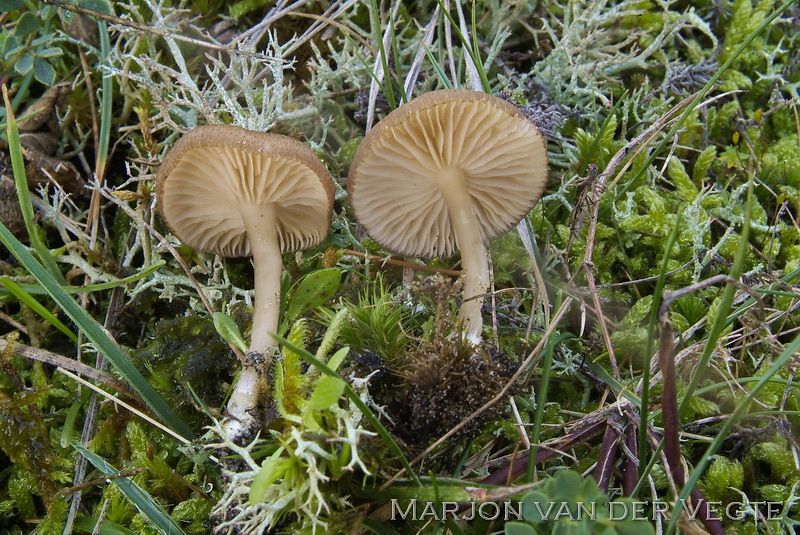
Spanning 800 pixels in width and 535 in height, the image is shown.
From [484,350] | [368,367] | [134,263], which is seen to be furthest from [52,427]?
[484,350]

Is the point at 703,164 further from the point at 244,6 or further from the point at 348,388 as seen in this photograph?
the point at 244,6

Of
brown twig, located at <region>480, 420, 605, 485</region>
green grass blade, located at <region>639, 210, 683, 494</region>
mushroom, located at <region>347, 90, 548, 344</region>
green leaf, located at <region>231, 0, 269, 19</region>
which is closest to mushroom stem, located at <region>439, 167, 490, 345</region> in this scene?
mushroom, located at <region>347, 90, 548, 344</region>

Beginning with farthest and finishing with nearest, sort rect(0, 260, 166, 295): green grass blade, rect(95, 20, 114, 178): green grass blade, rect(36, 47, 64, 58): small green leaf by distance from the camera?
rect(95, 20, 114, 178): green grass blade → rect(36, 47, 64, 58): small green leaf → rect(0, 260, 166, 295): green grass blade

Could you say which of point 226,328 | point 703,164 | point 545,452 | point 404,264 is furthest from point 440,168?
point 703,164

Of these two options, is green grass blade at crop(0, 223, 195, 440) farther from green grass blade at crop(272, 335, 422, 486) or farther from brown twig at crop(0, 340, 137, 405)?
green grass blade at crop(272, 335, 422, 486)

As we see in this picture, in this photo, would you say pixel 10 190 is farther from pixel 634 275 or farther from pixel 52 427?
pixel 634 275
